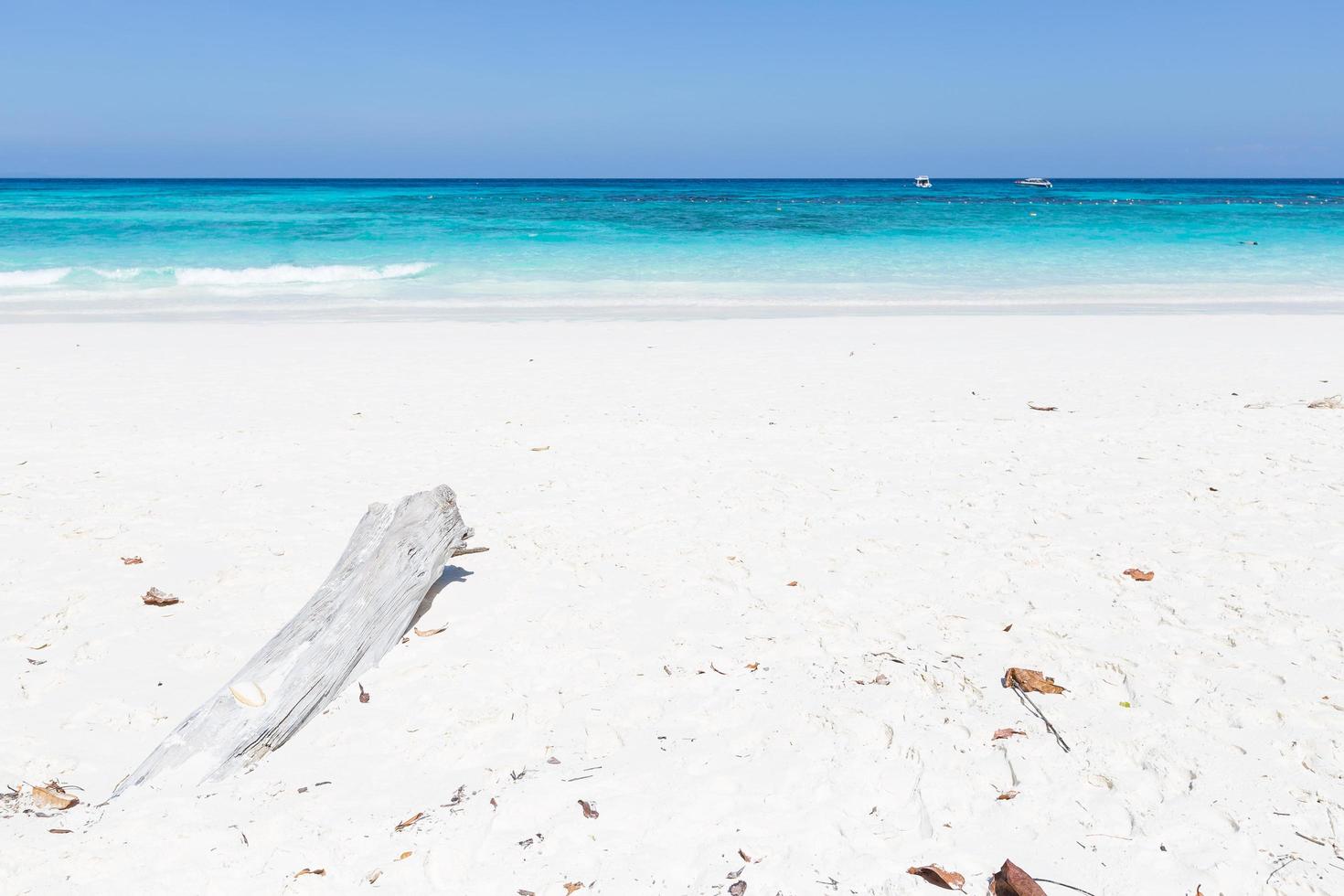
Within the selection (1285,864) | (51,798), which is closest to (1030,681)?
(1285,864)

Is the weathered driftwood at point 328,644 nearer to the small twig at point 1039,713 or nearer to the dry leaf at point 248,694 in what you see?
the dry leaf at point 248,694

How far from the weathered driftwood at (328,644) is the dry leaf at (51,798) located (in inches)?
5.4

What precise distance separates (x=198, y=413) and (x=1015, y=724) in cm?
721

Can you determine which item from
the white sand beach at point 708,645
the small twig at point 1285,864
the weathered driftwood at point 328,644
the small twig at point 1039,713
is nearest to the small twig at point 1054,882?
the white sand beach at point 708,645

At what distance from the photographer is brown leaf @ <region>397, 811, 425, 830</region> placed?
254 cm

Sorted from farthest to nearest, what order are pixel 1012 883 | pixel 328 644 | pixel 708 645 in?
pixel 708 645
pixel 328 644
pixel 1012 883

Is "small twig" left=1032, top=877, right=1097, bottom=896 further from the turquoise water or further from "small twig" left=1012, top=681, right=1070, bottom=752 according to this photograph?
the turquoise water

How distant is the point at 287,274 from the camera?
748 inches

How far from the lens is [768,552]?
15.1 ft

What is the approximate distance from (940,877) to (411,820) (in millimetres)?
1532

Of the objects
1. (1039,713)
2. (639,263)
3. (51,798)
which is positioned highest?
(639,263)

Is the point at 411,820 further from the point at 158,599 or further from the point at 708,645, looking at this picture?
the point at 158,599

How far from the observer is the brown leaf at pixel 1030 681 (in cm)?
323

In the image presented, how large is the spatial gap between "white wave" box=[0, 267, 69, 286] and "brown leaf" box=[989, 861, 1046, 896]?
813 inches
